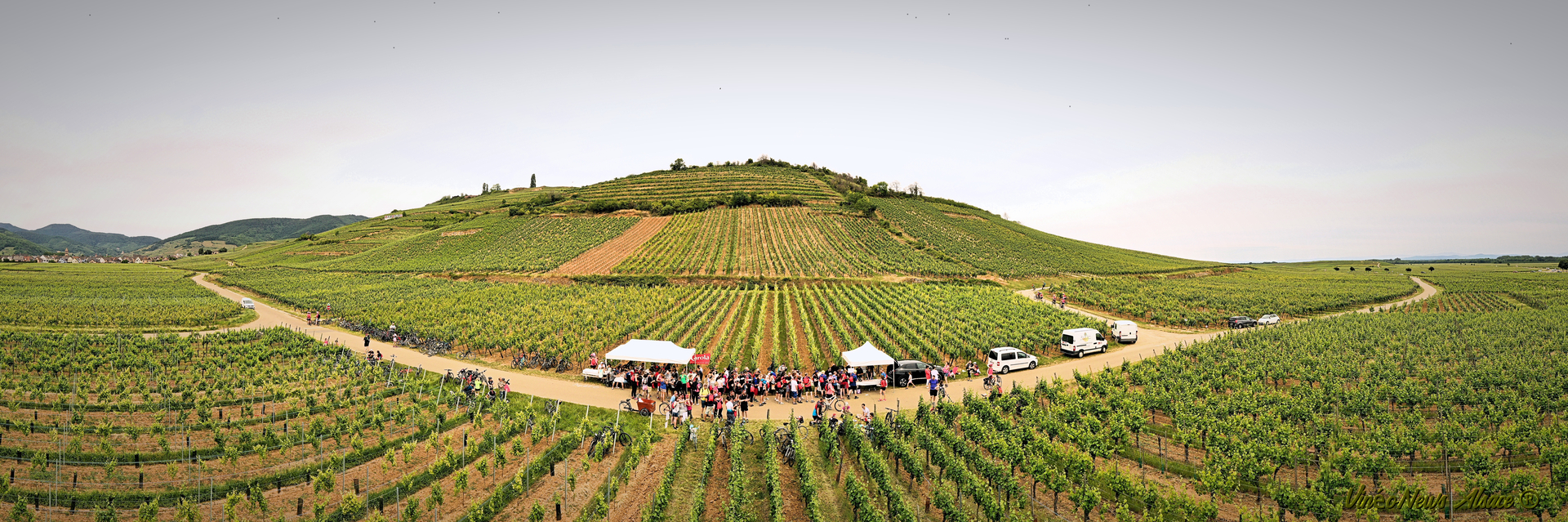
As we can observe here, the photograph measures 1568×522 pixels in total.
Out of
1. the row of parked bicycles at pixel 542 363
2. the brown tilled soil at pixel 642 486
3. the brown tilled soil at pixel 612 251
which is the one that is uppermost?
the brown tilled soil at pixel 612 251

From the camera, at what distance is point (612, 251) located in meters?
74.7

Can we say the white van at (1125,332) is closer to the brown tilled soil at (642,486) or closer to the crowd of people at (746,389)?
the crowd of people at (746,389)

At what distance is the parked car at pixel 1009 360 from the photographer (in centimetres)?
2753

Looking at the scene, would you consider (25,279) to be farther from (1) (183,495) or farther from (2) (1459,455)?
(2) (1459,455)

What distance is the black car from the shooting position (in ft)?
80.7

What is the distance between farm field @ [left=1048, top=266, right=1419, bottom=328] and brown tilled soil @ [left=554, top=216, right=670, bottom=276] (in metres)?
49.7

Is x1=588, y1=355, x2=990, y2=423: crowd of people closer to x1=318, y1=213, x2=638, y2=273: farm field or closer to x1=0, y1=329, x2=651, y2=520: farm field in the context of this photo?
x1=0, y1=329, x2=651, y2=520: farm field

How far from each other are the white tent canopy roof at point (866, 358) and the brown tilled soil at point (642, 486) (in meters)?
9.29

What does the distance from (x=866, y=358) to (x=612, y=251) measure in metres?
56.8

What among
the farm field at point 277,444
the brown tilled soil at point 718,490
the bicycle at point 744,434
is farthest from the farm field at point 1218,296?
the farm field at point 277,444

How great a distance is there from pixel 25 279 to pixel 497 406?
289ft

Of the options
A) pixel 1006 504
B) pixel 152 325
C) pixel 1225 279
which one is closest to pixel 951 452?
pixel 1006 504

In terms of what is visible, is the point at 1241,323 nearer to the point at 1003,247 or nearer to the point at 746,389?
the point at 746,389

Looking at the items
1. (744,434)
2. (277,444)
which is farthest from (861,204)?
(277,444)
